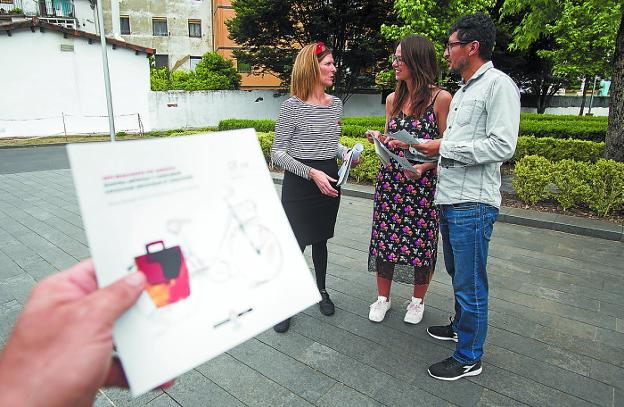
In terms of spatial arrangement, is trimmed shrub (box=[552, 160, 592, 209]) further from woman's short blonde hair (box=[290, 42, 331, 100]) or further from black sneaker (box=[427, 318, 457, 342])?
woman's short blonde hair (box=[290, 42, 331, 100])

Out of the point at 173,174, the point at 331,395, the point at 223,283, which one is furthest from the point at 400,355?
the point at 173,174

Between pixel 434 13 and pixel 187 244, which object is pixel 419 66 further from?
pixel 434 13

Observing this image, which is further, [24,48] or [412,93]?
[24,48]

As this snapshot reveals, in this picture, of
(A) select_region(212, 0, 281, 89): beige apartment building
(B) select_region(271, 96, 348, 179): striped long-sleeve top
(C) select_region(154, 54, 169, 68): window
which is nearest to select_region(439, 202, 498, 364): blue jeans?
(B) select_region(271, 96, 348, 179): striped long-sleeve top

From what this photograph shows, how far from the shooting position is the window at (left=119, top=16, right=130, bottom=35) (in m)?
31.0

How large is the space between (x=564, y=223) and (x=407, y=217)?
11.4ft

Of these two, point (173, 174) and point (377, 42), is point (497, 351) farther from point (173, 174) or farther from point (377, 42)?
point (377, 42)

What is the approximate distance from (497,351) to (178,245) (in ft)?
8.26

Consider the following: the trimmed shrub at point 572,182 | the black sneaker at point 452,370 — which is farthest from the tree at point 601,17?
the black sneaker at point 452,370

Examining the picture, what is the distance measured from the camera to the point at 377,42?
824 inches

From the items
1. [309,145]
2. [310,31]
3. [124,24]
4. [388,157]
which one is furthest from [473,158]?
[124,24]

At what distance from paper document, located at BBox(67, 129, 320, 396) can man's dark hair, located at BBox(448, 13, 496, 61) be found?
156cm

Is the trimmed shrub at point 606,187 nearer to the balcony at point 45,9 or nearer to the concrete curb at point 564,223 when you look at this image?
the concrete curb at point 564,223

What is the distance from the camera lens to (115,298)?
2.70 ft
